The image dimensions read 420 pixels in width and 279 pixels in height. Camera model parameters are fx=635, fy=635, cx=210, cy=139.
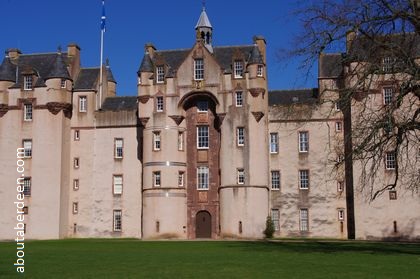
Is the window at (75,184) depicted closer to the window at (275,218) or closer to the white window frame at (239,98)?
the white window frame at (239,98)

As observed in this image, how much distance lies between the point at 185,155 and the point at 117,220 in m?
8.95

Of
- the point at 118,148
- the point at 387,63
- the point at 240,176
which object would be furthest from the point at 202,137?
the point at 387,63

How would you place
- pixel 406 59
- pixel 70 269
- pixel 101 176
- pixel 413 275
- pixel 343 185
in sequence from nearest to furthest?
pixel 413 275 → pixel 70 269 → pixel 406 59 → pixel 343 185 → pixel 101 176

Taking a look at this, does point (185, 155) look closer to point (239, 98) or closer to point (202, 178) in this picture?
point (202, 178)

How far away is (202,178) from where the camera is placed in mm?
54062

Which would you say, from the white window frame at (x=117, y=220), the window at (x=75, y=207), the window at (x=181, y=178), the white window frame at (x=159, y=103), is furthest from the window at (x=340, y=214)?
the window at (x=75, y=207)

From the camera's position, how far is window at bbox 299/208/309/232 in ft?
178

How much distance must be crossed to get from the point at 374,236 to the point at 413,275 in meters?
31.0

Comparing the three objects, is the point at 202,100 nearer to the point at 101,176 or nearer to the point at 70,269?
the point at 101,176

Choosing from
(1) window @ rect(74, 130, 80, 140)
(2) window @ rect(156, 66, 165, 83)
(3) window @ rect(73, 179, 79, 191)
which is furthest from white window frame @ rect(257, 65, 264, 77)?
(3) window @ rect(73, 179, 79, 191)

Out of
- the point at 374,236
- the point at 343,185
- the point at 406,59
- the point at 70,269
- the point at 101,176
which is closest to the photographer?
the point at 70,269

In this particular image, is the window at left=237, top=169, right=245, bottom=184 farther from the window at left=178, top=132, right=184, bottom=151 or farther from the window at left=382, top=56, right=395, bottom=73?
the window at left=382, top=56, right=395, bottom=73

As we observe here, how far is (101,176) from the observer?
5762 centimetres

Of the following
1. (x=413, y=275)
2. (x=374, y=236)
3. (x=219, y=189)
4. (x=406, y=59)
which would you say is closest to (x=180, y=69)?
(x=219, y=189)
